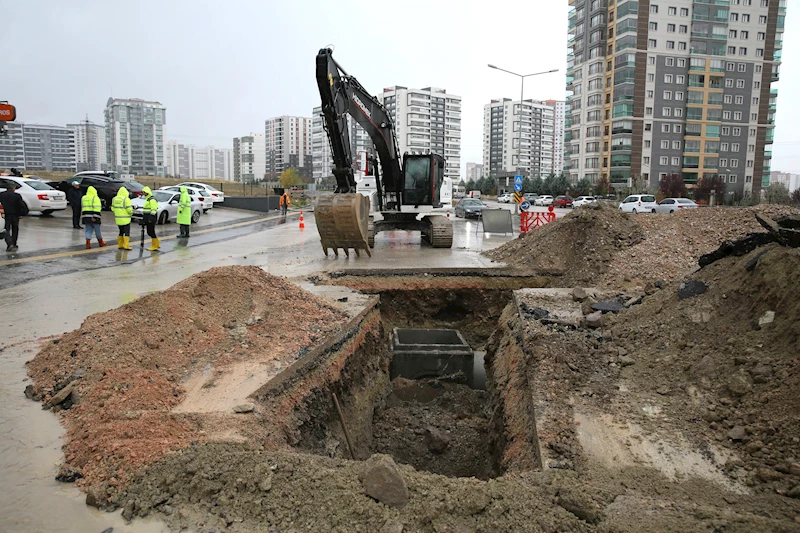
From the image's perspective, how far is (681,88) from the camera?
68312 millimetres

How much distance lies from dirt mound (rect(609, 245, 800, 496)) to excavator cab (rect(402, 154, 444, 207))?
385 inches

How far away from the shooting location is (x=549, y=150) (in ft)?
423

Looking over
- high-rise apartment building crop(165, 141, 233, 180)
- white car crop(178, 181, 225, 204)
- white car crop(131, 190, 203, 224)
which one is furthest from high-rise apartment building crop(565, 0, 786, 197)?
high-rise apartment building crop(165, 141, 233, 180)

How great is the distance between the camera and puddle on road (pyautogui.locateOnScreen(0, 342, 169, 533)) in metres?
3.10

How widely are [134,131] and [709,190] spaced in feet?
273

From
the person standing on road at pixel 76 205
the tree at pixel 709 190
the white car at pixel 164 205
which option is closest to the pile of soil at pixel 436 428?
the person standing on road at pixel 76 205

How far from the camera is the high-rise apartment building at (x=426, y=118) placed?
370ft

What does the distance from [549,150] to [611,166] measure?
202 ft

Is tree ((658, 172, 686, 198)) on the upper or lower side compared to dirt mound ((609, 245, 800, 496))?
upper

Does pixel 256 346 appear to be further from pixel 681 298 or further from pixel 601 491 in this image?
pixel 681 298

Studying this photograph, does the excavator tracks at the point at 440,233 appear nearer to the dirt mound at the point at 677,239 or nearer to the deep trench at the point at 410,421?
the dirt mound at the point at 677,239

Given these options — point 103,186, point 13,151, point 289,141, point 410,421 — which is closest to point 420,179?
point 410,421

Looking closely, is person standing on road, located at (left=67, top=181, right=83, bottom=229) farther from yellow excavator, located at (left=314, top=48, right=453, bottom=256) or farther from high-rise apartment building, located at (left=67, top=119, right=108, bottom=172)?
high-rise apartment building, located at (left=67, top=119, right=108, bottom=172)

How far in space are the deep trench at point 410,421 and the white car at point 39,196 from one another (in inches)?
717
